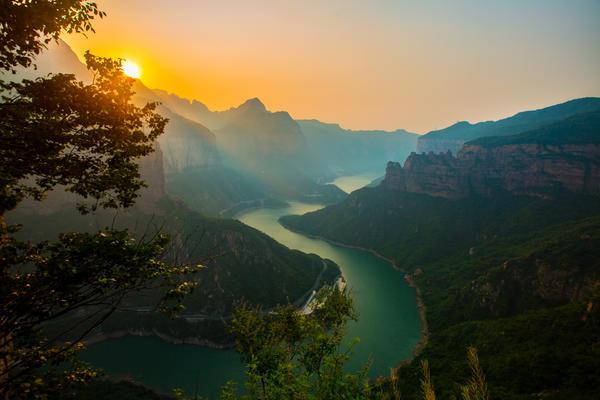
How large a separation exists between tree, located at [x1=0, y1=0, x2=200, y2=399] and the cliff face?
517 ft

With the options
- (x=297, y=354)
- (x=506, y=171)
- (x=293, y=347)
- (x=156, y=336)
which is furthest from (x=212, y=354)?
(x=506, y=171)

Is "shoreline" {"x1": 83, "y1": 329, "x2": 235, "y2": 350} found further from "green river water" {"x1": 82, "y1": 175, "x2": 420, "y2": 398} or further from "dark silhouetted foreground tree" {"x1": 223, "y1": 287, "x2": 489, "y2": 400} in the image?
"dark silhouetted foreground tree" {"x1": 223, "y1": 287, "x2": 489, "y2": 400}

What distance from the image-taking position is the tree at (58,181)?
388 inches

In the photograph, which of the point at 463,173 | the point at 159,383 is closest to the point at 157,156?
the point at 159,383

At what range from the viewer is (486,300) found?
80375 millimetres

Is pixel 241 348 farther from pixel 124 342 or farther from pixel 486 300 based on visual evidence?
pixel 486 300

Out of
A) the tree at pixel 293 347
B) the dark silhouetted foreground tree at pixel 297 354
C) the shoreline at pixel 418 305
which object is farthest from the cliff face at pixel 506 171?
the dark silhouetted foreground tree at pixel 297 354

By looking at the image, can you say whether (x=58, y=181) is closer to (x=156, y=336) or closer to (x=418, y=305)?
(x=156, y=336)

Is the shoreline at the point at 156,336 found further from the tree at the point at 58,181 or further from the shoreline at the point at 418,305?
the tree at the point at 58,181

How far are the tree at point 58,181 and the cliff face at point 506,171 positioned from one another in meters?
157

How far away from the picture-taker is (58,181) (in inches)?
441

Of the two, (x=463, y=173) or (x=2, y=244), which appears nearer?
(x=2, y=244)

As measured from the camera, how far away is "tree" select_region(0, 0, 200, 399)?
9.85 metres

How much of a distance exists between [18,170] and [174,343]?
7991cm
